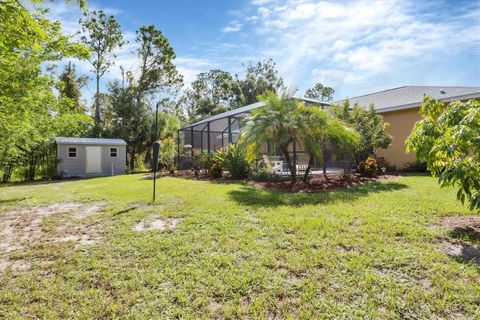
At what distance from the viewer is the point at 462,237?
3.78m

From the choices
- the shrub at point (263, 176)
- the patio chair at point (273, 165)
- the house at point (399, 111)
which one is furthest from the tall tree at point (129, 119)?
the shrub at point (263, 176)

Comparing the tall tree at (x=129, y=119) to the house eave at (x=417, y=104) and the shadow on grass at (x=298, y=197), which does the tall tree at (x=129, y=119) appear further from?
the house eave at (x=417, y=104)

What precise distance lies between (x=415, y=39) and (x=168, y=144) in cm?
1443

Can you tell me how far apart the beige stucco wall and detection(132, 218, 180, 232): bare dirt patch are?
12394mm

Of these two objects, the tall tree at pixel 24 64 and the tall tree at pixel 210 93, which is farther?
the tall tree at pixel 210 93

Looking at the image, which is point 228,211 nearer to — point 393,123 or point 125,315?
point 125,315

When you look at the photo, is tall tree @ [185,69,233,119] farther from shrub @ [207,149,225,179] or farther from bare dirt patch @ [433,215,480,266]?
bare dirt patch @ [433,215,480,266]

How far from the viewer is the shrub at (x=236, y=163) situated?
1112 cm

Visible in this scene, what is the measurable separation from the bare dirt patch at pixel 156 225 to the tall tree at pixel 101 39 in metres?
21.6

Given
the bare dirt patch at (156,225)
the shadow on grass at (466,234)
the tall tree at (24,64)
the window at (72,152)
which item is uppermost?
the tall tree at (24,64)

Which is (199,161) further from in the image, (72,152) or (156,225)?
(72,152)

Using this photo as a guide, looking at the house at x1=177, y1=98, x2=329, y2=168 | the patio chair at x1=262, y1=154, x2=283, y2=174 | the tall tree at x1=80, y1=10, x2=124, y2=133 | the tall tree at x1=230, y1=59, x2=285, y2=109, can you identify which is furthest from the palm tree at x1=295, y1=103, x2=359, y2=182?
the tall tree at x1=230, y1=59, x2=285, y2=109

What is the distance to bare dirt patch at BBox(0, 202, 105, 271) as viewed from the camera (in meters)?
4.00

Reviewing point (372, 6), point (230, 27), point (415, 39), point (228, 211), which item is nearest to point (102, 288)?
point (228, 211)
